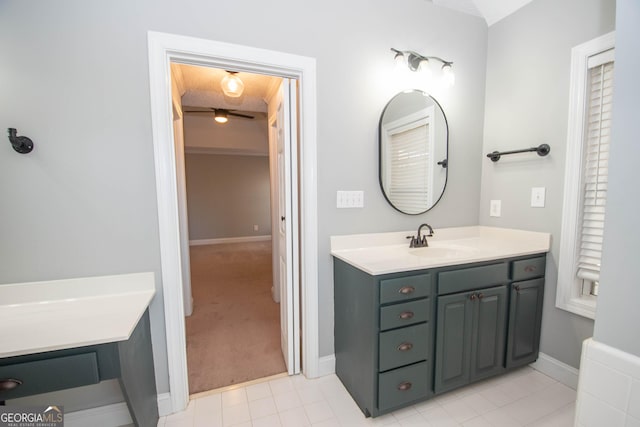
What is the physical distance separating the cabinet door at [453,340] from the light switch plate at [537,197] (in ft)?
2.78

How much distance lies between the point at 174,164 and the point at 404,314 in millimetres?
1455

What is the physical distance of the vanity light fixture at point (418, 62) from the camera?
180 centimetres

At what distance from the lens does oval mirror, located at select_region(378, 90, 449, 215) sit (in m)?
1.88

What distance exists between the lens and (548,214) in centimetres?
180

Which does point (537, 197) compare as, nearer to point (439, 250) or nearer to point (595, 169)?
point (595, 169)

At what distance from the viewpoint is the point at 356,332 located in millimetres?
1560

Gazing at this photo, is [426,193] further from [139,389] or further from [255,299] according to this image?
[255,299]

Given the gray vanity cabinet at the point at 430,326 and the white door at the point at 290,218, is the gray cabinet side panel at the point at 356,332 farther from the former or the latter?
the white door at the point at 290,218

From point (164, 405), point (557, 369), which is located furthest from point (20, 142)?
point (557, 369)

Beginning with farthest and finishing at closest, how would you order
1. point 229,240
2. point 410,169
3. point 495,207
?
1. point 229,240
2. point 495,207
3. point 410,169

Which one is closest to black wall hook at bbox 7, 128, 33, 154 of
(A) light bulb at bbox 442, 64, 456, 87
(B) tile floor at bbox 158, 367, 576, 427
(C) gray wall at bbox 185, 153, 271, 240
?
(B) tile floor at bbox 158, 367, 576, 427

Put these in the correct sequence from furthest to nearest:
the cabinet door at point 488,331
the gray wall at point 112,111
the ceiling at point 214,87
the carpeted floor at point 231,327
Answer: the ceiling at point 214,87 < the carpeted floor at point 231,327 < the cabinet door at point 488,331 < the gray wall at point 112,111

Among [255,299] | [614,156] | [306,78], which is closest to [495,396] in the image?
[614,156]

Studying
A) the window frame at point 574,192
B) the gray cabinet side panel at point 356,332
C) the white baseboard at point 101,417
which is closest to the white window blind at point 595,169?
the window frame at point 574,192
